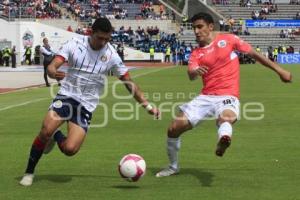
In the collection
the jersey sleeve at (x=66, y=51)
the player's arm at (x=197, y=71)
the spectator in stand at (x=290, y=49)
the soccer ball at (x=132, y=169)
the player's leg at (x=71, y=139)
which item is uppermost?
the jersey sleeve at (x=66, y=51)

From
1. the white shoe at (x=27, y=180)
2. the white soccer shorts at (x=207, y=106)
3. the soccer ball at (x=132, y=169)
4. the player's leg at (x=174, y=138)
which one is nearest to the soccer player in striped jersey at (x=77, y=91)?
the white shoe at (x=27, y=180)

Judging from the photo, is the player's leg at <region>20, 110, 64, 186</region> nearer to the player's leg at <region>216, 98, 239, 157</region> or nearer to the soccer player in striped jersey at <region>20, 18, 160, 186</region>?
the soccer player in striped jersey at <region>20, 18, 160, 186</region>

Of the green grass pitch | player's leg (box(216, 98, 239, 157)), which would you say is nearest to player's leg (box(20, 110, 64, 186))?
the green grass pitch

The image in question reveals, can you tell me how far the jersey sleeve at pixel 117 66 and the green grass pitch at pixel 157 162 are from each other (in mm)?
1421

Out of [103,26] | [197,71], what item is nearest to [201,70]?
[197,71]

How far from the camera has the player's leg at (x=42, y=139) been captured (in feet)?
30.2

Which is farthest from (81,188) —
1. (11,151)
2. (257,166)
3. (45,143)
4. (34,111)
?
(34,111)

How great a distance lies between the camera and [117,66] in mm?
9586

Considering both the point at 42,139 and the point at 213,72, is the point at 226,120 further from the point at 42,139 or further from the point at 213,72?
the point at 42,139

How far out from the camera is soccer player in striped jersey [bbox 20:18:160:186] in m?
9.25

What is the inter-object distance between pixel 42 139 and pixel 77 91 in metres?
0.80

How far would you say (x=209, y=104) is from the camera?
31.6ft

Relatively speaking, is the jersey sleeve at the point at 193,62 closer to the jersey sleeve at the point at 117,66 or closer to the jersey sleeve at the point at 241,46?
the jersey sleeve at the point at 241,46

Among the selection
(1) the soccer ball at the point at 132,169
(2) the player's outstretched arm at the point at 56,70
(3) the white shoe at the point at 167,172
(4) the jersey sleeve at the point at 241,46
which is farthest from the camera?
(3) the white shoe at the point at 167,172
